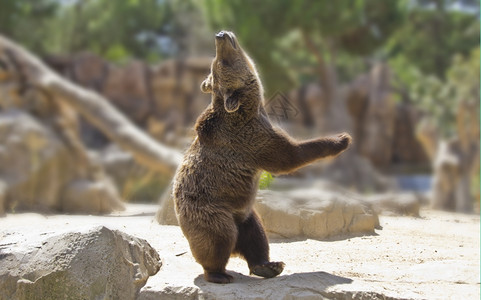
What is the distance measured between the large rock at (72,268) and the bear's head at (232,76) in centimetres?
118

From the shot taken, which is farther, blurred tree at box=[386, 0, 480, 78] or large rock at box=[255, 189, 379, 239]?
blurred tree at box=[386, 0, 480, 78]

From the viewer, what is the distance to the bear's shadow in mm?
3270

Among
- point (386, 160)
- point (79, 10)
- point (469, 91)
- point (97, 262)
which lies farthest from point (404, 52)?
point (97, 262)

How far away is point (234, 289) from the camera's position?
3.30m

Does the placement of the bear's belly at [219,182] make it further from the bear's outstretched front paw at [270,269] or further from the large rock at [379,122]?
the large rock at [379,122]

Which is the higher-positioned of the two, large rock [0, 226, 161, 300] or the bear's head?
the bear's head

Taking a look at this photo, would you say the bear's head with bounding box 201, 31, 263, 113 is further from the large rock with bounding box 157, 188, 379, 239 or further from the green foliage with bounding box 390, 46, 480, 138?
the green foliage with bounding box 390, 46, 480, 138

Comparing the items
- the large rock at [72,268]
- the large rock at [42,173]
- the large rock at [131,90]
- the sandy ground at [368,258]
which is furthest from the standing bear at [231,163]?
the large rock at [131,90]

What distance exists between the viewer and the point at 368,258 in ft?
13.7

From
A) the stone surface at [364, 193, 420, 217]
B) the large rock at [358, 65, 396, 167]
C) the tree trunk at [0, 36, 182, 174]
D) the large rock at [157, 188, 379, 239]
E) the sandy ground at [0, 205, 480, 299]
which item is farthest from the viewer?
the large rock at [358, 65, 396, 167]

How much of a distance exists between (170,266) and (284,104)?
1549mm

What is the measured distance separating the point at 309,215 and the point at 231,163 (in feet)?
4.82

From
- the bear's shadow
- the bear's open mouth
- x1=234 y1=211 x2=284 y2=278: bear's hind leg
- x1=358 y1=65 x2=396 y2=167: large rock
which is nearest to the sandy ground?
the bear's shadow

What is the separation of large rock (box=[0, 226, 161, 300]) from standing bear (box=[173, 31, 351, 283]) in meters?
0.47
